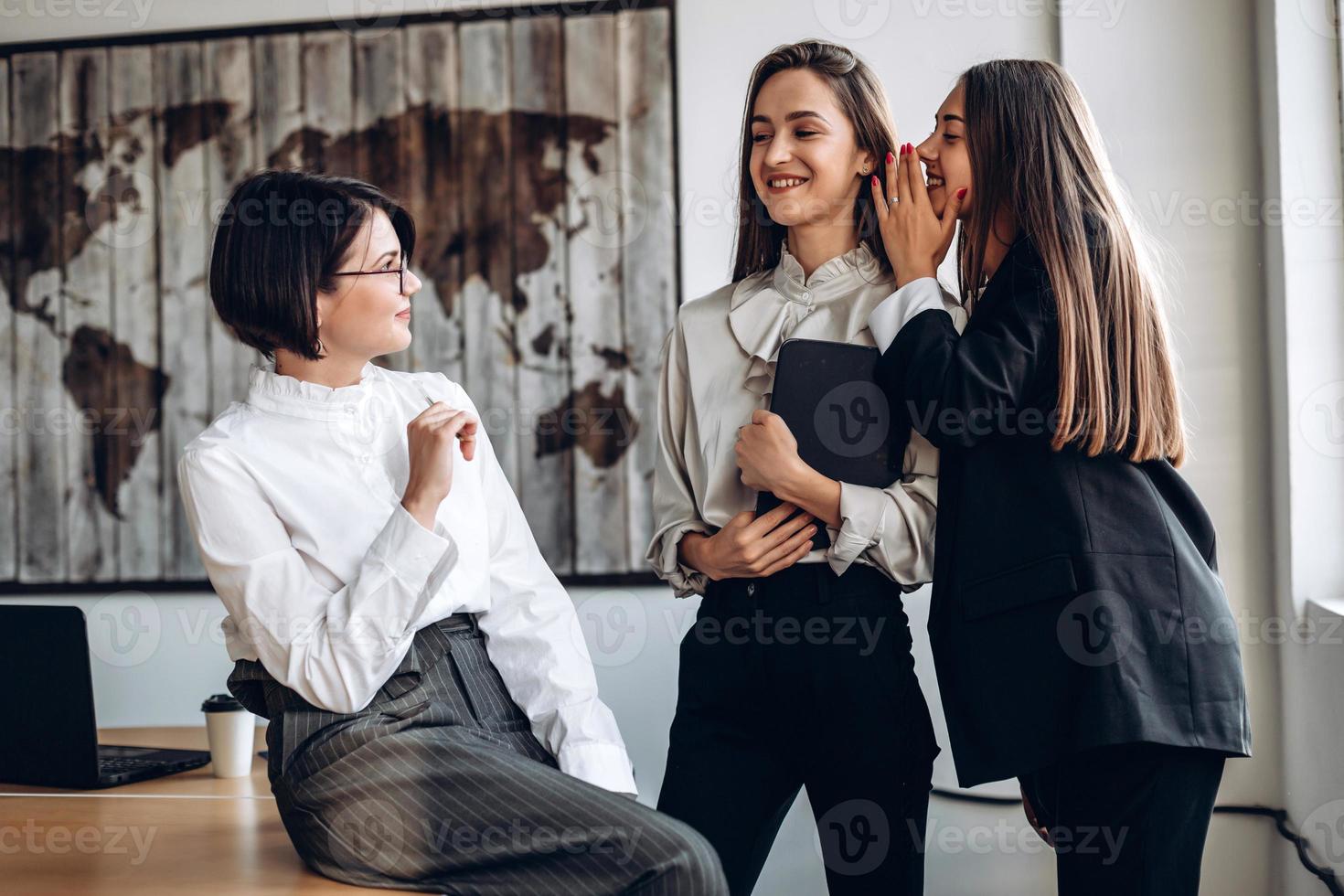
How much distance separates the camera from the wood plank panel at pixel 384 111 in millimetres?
2523

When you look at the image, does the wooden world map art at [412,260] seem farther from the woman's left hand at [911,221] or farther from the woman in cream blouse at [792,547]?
the woman's left hand at [911,221]

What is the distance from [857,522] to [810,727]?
10.5 inches

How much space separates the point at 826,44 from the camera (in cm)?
149

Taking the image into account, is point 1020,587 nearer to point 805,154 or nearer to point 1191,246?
point 805,154

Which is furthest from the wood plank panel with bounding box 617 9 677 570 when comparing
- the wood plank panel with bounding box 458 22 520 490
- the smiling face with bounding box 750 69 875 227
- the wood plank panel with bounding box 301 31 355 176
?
the smiling face with bounding box 750 69 875 227

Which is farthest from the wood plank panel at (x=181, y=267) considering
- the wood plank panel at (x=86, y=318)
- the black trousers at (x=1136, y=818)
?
the black trousers at (x=1136, y=818)

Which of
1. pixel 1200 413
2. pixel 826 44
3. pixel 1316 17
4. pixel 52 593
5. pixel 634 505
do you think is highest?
pixel 1316 17

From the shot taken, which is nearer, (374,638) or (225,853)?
(374,638)

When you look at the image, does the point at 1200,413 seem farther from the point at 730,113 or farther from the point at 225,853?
the point at 225,853

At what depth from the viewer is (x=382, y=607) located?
1229 mm

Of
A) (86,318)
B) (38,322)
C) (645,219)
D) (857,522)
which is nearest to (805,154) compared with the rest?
(857,522)

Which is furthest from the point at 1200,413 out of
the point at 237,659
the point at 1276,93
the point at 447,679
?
the point at 237,659

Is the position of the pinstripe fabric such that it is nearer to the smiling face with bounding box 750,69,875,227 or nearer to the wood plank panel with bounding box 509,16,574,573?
the smiling face with bounding box 750,69,875,227

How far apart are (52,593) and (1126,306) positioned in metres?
2.43
